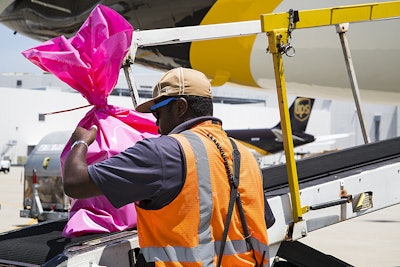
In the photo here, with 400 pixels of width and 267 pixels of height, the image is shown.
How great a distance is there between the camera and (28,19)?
18.0ft

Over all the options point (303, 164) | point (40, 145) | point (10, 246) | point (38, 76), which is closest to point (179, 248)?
point (10, 246)

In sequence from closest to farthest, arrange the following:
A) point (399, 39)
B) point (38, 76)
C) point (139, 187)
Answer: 1. point (139, 187)
2. point (399, 39)
3. point (38, 76)

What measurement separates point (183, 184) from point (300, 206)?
3.62ft

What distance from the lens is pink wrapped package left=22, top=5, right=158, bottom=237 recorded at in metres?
2.94

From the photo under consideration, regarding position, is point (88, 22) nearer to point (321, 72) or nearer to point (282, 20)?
point (282, 20)

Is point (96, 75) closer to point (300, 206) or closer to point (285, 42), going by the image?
point (285, 42)

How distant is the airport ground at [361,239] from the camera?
8258mm

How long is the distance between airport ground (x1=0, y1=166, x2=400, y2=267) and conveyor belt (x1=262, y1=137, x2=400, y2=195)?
4.38 m

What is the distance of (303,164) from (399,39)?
1.94m

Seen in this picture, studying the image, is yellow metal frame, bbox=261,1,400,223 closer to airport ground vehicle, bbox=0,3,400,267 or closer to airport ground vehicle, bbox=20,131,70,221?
airport ground vehicle, bbox=0,3,400,267

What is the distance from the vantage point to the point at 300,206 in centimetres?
300

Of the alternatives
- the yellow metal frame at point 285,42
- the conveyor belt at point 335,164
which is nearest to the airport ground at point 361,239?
the conveyor belt at point 335,164

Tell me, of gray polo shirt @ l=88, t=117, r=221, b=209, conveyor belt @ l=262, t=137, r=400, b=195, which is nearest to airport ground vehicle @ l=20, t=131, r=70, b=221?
conveyor belt @ l=262, t=137, r=400, b=195

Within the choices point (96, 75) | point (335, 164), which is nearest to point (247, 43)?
point (335, 164)
